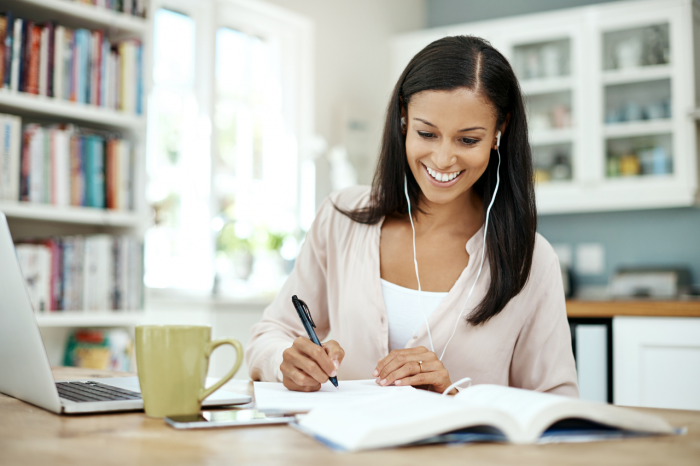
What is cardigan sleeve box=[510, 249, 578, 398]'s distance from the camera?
1.22 m

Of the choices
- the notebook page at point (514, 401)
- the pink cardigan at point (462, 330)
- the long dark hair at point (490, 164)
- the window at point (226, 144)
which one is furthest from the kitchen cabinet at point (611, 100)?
the notebook page at point (514, 401)

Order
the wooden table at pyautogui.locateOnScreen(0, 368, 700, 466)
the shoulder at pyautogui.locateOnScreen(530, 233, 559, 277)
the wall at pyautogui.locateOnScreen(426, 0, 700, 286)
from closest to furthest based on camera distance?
the wooden table at pyautogui.locateOnScreen(0, 368, 700, 466) < the shoulder at pyautogui.locateOnScreen(530, 233, 559, 277) < the wall at pyautogui.locateOnScreen(426, 0, 700, 286)

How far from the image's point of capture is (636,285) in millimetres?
3523

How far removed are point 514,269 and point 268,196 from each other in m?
2.45

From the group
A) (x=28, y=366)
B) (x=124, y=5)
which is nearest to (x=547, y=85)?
(x=124, y=5)

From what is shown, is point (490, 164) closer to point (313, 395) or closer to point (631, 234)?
point (313, 395)

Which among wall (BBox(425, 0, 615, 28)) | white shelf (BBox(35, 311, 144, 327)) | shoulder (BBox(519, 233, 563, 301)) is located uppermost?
wall (BBox(425, 0, 615, 28))

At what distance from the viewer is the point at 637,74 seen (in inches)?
140

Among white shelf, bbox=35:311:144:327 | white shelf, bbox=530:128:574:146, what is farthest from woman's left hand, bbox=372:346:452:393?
white shelf, bbox=530:128:574:146

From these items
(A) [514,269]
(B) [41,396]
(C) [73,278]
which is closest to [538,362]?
(A) [514,269]

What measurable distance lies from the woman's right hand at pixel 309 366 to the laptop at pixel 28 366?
3.4 inches

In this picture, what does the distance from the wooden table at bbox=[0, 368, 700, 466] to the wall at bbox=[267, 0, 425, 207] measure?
9.96 feet

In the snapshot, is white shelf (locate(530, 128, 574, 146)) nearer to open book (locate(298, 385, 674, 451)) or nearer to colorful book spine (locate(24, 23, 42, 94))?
colorful book spine (locate(24, 23, 42, 94))

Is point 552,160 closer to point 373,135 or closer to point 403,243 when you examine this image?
point 373,135
